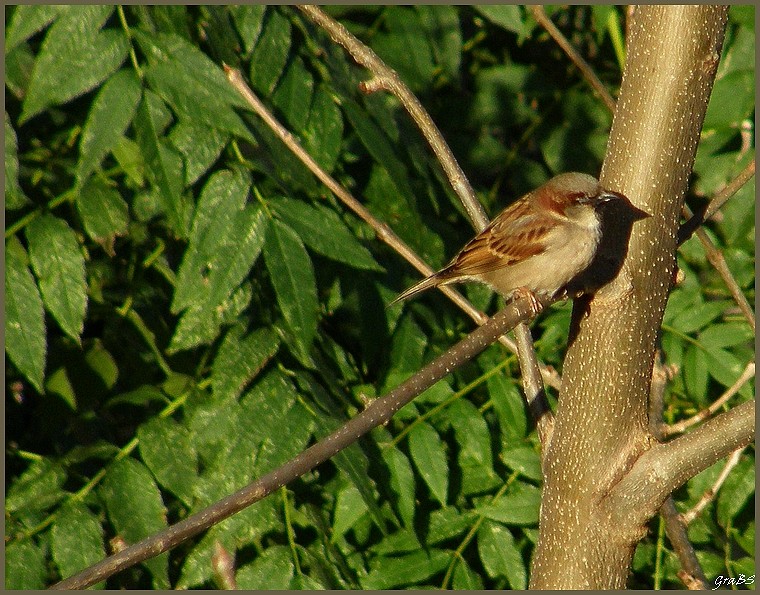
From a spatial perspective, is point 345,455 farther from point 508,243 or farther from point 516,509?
point 508,243

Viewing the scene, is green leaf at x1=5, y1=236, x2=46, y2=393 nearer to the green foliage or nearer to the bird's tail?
the green foliage

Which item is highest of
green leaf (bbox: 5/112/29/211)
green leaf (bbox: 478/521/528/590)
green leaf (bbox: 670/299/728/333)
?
green leaf (bbox: 5/112/29/211)

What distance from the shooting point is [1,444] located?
2834 mm

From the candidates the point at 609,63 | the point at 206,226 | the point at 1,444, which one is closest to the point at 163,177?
the point at 206,226

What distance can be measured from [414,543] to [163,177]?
1383 millimetres

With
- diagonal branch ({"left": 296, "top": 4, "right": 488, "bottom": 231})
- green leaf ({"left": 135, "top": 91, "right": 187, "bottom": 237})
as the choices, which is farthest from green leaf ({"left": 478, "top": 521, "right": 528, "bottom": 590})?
green leaf ({"left": 135, "top": 91, "right": 187, "bottom": 237})

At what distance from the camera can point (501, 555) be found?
2.87m

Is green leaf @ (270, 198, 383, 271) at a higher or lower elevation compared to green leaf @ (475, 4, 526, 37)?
lower

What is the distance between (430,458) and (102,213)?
4.24 ft

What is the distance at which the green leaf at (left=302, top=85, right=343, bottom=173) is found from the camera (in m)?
2.87

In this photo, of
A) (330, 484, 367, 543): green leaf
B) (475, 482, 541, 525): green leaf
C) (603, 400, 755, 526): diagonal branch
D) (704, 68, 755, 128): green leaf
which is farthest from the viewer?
(704, 68, 755, 128): green leaf

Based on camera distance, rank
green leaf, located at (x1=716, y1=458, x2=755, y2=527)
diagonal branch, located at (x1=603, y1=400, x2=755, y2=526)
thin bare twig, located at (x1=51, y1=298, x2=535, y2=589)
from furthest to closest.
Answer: green leaf, located at (x1=716, y1=458, x2=755, y2=527) → diagonal branch, located at (x1=603, y1=400, x2=755, y2=526) → thin bare twig, located at (x1=51, y1=298, x2=535, y2=589)

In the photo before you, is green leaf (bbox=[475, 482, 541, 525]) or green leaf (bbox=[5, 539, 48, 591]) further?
green leaf (bbox=[475, 482, 541, 525])

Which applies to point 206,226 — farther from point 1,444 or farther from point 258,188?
point 1,444
